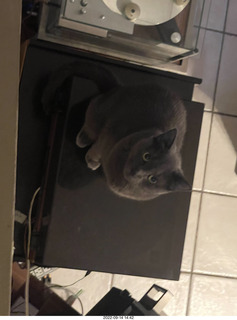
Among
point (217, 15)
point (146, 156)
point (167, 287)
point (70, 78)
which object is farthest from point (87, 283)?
point (217, 15)

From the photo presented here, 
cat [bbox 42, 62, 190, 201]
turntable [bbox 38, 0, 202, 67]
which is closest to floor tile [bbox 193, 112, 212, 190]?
turntable [bbox 38, 0, 202, 67]

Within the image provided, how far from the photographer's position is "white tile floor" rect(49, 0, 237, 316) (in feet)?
5.49

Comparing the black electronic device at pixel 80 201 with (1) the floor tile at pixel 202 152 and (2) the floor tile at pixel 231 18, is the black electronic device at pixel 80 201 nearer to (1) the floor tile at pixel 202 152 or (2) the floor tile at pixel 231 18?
(1) the floor tile at pixel 202 152

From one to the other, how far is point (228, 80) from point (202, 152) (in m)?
0.38

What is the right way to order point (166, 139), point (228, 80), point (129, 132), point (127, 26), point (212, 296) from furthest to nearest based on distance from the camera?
point (228, 80), point (212, 296), point (127, 26), point (129, 132), point (166, 139)

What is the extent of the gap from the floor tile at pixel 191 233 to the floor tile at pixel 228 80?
0.44 meters

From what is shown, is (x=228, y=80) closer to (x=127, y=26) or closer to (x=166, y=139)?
(x=127, y=26)

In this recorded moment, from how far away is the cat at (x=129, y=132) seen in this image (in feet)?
3.60

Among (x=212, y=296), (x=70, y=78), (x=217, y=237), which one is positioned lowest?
(x=212, y=296)

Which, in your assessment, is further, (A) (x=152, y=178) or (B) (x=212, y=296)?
(B) (x=212, y=296)

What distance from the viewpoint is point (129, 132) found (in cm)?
115

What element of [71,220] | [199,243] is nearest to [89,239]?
[71,220]

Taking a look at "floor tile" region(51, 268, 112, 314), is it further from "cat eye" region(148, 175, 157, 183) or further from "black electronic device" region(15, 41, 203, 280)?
"cat eye" region(148, 175, 157, 183)

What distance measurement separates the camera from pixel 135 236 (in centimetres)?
124
